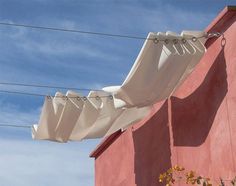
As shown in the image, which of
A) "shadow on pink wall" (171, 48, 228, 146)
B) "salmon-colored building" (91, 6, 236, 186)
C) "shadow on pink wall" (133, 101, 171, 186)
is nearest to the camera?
"salmon-colored building" (91, 6, 236, 186)

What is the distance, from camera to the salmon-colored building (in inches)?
205

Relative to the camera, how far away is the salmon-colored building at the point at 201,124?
205 inches

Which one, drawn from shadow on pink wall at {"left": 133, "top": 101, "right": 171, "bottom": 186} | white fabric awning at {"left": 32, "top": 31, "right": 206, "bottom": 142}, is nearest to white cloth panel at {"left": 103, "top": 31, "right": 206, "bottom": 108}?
white fabric awning at {"left": 32, "top": 31, "right": 206, "bottom": 142}

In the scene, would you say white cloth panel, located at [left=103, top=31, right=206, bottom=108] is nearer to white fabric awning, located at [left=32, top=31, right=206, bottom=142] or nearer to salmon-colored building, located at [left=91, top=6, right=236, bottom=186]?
white fabric awning, located at [left=32, top=31, right=206, bottom=142]

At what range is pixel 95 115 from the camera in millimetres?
6684

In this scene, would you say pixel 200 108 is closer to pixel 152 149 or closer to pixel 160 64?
pixel 160 64

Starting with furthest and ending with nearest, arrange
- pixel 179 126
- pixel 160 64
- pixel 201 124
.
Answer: pixel 179 126 → pixel 201 124 → pixel 160 64

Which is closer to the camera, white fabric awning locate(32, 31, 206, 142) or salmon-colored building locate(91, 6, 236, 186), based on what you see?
salmon-colored building locate(91, 6, 236, 186)

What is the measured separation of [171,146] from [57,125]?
1.51 m

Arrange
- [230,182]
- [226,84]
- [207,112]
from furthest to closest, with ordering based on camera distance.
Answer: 1. [207,112]
2. [226,84]
3. [230,182]

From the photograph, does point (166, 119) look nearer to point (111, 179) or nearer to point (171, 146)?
point (171, 146)

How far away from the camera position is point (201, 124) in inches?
226

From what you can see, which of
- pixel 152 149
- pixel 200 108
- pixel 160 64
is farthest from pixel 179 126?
pixel 160 64

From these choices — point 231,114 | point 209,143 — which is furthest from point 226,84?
point 209,143
